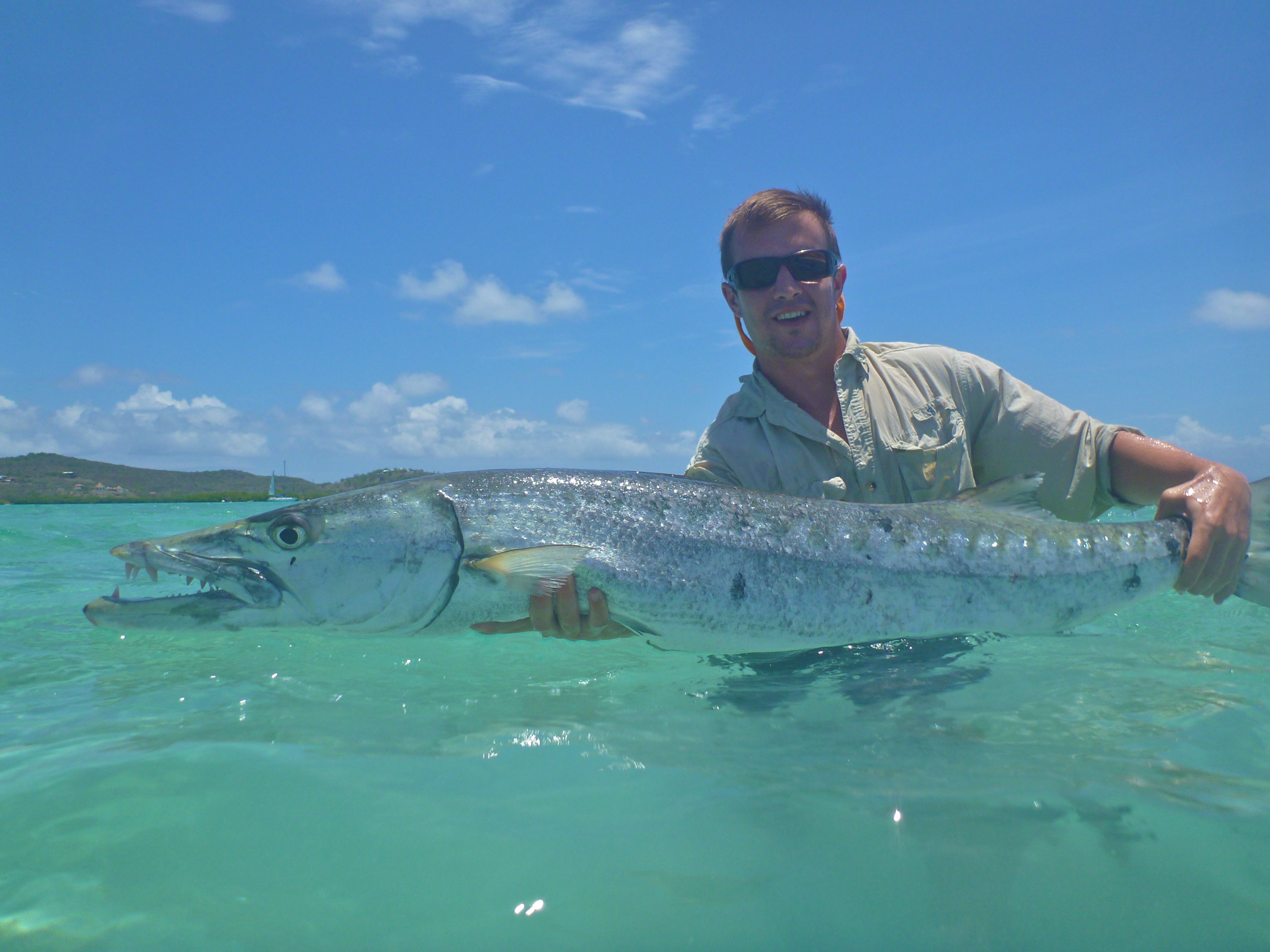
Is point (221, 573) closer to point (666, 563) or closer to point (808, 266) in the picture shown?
point (666, 563)

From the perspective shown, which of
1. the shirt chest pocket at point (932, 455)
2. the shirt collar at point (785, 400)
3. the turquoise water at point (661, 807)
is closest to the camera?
the turquoise water at point (661, 807)

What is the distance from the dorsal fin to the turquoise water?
2.80ft

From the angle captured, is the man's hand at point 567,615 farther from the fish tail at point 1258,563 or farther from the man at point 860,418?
the fish tail at point 1258,563

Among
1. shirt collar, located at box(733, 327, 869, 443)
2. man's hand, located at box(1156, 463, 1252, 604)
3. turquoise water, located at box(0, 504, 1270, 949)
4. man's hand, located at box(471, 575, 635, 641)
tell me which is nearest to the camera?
turquoise water, located at box(0, 504, 1270, 949)

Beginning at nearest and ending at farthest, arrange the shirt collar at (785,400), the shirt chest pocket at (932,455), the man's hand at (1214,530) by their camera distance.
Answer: the man's hand at (1214,530) → the shirt chest pocket at (932,455) → the shirt collar at (785,400)

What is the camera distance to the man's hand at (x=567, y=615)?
3.43 metres

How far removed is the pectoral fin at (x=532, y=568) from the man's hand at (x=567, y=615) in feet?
0.13

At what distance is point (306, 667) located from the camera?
480 centimetres

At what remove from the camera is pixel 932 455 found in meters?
4.57

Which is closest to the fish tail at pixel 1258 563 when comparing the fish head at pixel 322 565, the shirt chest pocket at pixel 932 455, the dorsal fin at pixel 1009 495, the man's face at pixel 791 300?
the dorsal fin at pixel 1009 495

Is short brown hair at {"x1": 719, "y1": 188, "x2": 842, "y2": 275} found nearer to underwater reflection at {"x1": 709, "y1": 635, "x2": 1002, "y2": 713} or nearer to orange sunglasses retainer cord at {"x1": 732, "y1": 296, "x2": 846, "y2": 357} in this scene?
orange sunglasses retainer cord at {"x1": 732, "y1": 296, "x2": 846, "y2": 357}

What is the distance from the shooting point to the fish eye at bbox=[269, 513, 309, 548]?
344 centimetres

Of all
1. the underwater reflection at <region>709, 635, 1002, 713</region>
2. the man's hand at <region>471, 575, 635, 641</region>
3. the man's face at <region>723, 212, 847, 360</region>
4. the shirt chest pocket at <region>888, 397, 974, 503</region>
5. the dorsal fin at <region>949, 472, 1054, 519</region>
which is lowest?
the underwater reflection at <region>709, 635, 1002, 713</region>

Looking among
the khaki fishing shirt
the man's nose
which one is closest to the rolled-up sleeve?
the khaki fishing shirt
